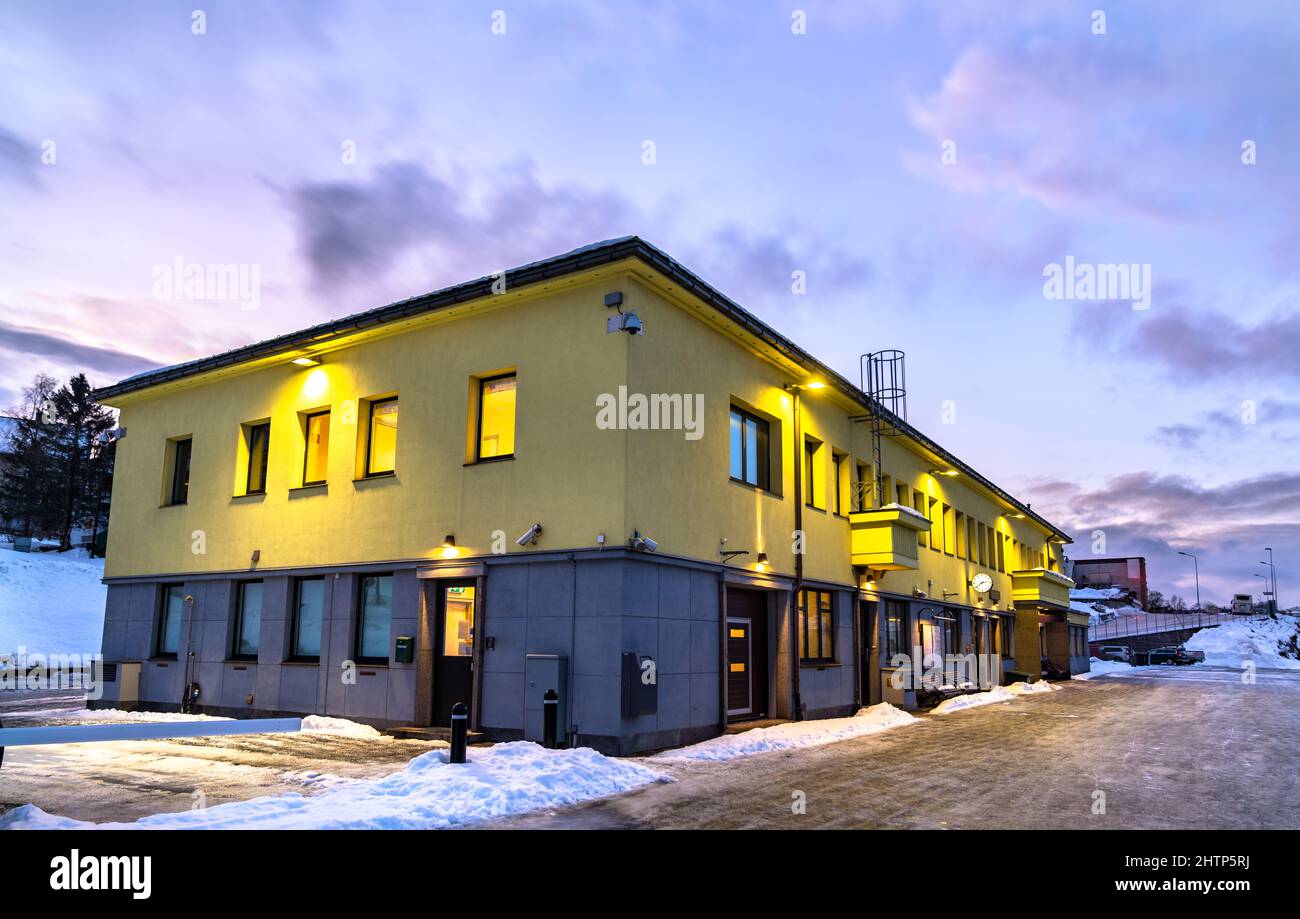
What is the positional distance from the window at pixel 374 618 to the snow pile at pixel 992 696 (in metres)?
14.6

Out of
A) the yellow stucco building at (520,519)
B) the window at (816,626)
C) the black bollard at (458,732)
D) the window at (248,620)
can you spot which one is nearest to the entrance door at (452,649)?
the yellow stucco building at (520,519)

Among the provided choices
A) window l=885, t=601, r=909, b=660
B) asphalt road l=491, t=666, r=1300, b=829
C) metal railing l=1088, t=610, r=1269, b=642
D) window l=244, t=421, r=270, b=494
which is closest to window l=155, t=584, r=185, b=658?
window l=244, t=421, r=270, b=494

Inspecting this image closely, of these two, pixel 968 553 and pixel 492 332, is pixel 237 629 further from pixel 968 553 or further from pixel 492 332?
pixel 968 553

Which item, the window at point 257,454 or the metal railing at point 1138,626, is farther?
the metal railing at point 1138,626

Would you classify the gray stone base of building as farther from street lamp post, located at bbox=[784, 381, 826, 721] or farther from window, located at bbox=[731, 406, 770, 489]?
window, located at bbox=[731, 406, 770, 489]

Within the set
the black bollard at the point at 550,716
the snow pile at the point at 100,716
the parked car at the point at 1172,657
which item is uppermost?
the black bollard at the point at 550,716

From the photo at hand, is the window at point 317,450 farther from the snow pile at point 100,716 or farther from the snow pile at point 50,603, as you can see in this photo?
the snow pile at point 50,603

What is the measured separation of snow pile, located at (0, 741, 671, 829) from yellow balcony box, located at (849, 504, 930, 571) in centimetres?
1179

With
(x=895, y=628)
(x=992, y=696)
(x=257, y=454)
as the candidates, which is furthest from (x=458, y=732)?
(x=992, y=696)

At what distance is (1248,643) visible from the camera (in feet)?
268

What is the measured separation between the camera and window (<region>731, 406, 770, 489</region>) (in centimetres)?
1759

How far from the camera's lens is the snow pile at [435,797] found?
25.5 feet

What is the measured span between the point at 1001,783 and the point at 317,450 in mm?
14537

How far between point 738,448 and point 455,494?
5768 millimetres
